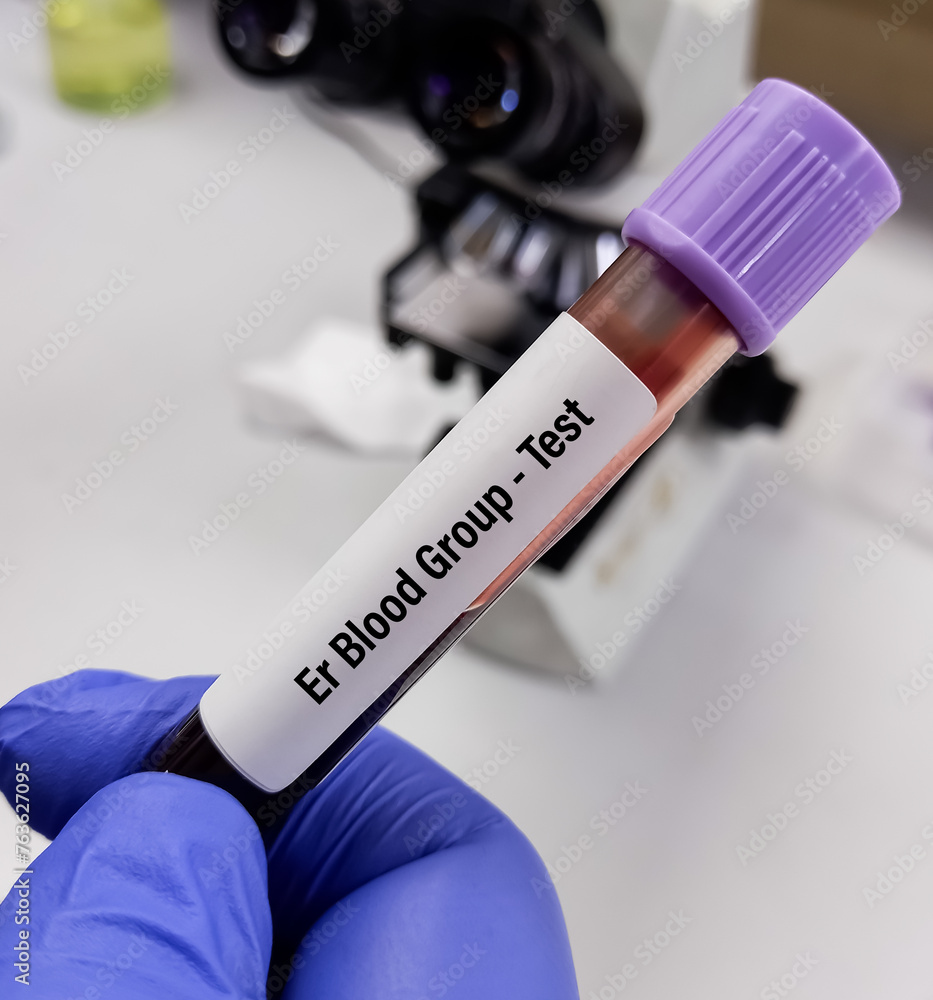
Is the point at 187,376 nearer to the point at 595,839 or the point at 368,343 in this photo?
the point at 368,343

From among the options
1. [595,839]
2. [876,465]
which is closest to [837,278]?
[876,465]

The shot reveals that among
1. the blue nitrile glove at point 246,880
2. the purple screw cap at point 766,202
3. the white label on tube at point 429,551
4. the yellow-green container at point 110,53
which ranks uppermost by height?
the purple screw cap at point 766,202

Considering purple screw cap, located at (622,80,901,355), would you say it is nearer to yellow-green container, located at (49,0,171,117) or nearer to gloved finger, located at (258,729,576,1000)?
gloved finger, located at (258,729,576,1000)

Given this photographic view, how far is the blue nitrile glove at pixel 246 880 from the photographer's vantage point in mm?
335

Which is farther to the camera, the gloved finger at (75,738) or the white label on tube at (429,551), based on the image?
the gloved finger at (75,738)

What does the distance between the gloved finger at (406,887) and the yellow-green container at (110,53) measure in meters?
0.90

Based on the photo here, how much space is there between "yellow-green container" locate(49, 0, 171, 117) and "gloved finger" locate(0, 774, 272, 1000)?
3.08 ft

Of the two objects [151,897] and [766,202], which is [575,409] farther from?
[151,897]

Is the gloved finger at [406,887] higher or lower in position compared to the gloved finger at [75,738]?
higher

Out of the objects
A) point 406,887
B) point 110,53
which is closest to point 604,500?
point 406,887

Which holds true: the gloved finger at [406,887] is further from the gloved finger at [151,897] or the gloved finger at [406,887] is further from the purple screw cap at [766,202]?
the purple screw cap at [766,202]

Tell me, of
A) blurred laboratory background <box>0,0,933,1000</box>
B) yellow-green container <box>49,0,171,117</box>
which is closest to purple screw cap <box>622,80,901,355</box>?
blurred laboratory background <box>0,0,933,1000</box>

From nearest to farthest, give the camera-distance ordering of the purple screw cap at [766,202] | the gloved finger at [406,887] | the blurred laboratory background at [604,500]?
1. the purple screw cap at [766,202]
2. the gloved finger at [406,887]
3. the blurred laboratory background at [604,500]

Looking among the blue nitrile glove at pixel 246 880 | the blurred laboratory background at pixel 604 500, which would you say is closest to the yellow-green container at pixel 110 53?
the blurred laboratory background at pixel 604 500
